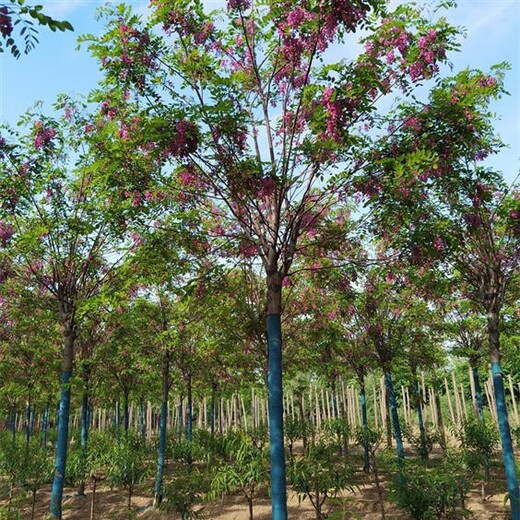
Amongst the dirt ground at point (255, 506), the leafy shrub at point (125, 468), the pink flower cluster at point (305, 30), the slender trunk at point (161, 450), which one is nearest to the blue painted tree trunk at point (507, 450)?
the dirt ground at point (255, 506)

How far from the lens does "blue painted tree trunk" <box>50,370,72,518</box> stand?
10.0 metres

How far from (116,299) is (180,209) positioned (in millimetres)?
2098

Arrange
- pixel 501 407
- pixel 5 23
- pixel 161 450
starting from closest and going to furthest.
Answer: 1. pixel 5 23
2. pixel 501 407
3. pixel 161 450

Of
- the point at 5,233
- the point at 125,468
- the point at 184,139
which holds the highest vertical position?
the point at 5,233

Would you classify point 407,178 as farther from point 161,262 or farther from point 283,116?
point 161,262

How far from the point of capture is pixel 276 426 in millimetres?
6594

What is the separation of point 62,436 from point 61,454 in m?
0.40

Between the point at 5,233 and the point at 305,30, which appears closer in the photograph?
the point at 305,30

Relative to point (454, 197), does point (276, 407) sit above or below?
below

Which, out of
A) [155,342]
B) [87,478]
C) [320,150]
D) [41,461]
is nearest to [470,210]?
[320,150]

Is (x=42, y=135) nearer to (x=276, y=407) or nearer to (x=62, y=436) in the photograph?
(x=62, y=436)

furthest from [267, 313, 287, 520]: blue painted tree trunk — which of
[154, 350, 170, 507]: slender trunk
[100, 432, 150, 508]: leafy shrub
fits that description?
[100, 432, 150, 508]: leafy shrub

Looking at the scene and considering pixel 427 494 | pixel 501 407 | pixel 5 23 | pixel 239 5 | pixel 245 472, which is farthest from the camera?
pixel 245 472

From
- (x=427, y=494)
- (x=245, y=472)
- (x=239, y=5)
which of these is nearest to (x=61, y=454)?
(x=245, y=472)
